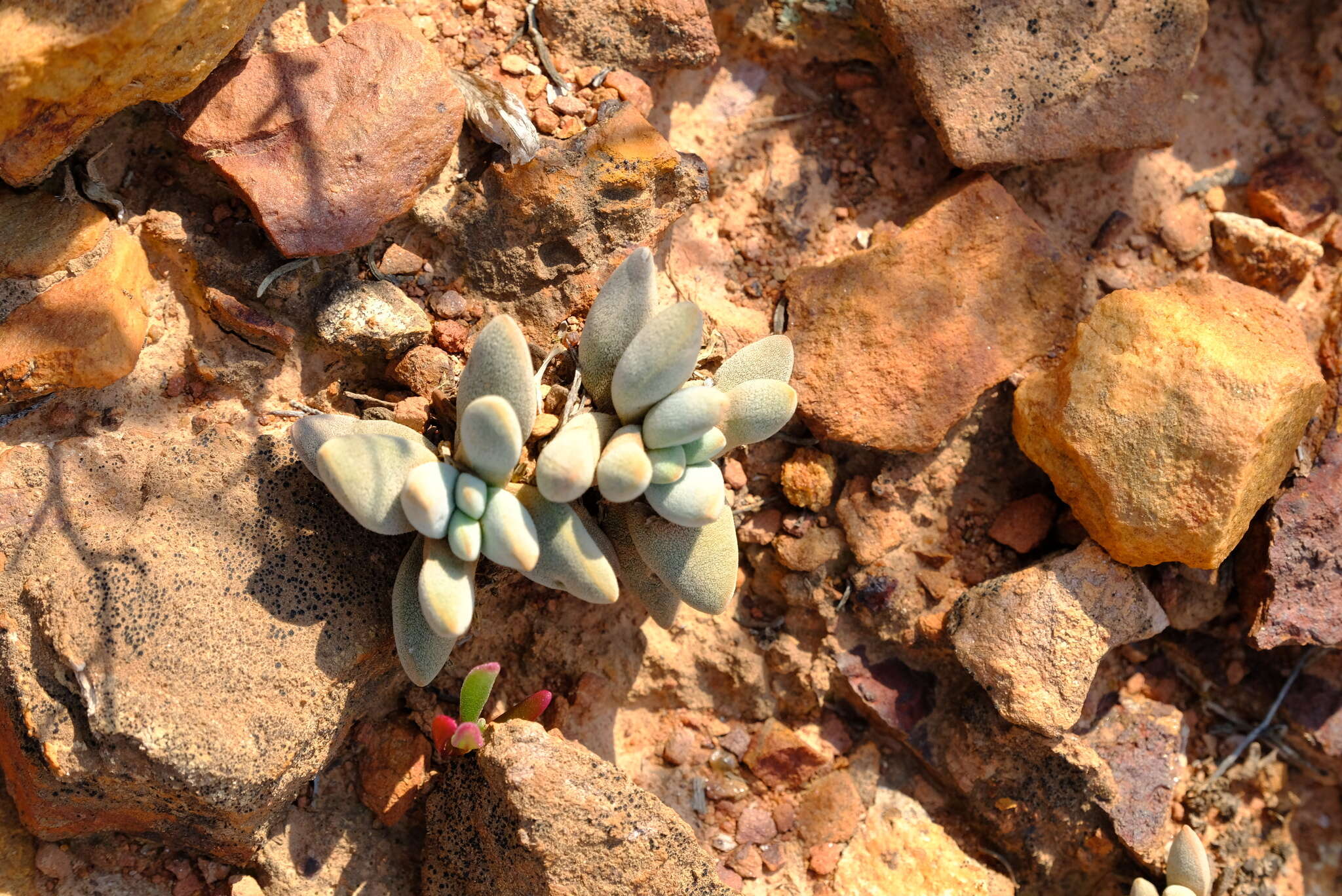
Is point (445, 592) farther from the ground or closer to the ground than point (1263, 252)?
closer to the ground

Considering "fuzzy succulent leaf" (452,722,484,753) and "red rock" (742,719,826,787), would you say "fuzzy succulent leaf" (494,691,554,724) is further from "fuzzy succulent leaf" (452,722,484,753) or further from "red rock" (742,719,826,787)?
"red rock" (742,719,826,787)

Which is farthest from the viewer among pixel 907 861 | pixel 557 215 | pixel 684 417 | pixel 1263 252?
pixel 1263 252

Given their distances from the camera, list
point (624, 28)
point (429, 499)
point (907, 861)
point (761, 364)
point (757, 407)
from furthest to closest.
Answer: point (907, 861) → point (624, 28) → point (761, 364) → point (757, 407) → point (429, 499)

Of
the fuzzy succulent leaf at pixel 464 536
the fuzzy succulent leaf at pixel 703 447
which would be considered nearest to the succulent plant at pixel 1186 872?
the fuzzy succulent leaf at pixel 703 447

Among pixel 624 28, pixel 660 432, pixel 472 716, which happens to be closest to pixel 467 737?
pixel 472 716

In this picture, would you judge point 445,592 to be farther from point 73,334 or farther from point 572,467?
point 73,334

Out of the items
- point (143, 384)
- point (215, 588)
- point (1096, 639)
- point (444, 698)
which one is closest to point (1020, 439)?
point (1096, 639)
